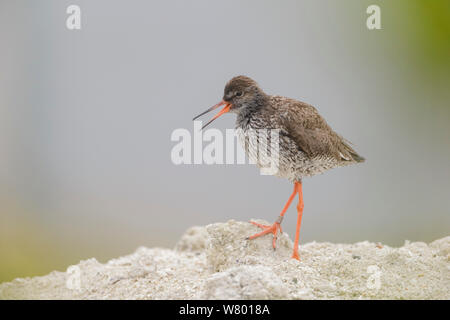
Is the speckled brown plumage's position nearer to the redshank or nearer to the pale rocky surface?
the redshank

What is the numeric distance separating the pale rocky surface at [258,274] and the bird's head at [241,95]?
0.91m

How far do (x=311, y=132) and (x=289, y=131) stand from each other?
0.71 ft

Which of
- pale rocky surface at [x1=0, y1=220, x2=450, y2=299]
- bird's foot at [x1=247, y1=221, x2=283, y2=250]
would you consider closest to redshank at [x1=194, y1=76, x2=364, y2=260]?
bird's foot at [x1=247, y1=221, x2=283, y2=250]

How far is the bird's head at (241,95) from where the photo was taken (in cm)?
348

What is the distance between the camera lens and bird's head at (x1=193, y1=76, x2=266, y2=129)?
348cm

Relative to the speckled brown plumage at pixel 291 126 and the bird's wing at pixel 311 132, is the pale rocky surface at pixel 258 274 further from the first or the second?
the bird's wing at pixel 311 132

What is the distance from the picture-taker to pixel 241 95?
3.50m

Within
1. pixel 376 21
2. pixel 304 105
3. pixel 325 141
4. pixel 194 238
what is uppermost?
pixel 376 21

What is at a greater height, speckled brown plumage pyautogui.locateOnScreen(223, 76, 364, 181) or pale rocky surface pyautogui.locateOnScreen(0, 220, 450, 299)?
speckled brown plumage pyautogui.locateOnScreen(223, 76, 364, 181)

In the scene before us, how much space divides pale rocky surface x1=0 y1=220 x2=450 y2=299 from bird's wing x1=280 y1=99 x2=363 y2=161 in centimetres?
73
